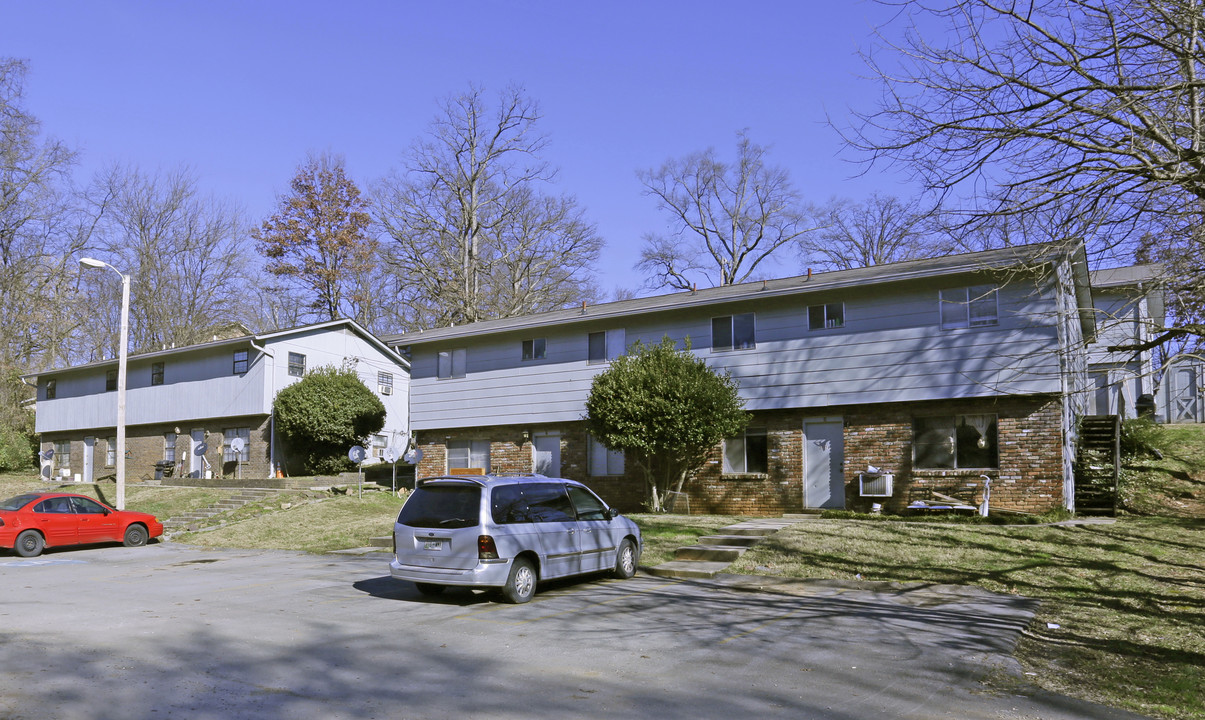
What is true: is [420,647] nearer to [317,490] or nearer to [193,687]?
[193,687]

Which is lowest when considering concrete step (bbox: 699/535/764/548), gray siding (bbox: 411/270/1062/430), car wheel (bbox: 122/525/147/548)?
car wheel (bbox: 122/525/147/548)

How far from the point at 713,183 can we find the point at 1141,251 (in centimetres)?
3520

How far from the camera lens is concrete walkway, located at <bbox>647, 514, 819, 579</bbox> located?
14602mm

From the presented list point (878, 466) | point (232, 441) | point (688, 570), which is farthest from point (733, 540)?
point (232, 441)

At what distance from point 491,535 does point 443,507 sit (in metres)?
0.88

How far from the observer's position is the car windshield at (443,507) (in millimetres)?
11562

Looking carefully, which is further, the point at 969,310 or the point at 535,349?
the point at 535,349

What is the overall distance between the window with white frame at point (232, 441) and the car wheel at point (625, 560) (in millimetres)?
23432

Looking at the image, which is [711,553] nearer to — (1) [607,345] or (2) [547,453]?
(1) [607,345]

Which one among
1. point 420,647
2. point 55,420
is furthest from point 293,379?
point 420,647

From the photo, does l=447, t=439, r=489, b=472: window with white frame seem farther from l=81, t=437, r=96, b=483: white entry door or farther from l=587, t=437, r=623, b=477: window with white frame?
l=81, t=437, r=96, b=483: white entry door

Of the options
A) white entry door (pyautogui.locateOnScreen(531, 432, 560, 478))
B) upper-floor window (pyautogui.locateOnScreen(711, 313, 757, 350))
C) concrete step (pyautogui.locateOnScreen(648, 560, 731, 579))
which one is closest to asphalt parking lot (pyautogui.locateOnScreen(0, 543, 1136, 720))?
concrete step (pyautogui.locateOnScreen(648, 560, 731, 579))

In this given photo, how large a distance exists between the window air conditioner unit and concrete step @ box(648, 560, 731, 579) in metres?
6.79

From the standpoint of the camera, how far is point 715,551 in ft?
52.1
